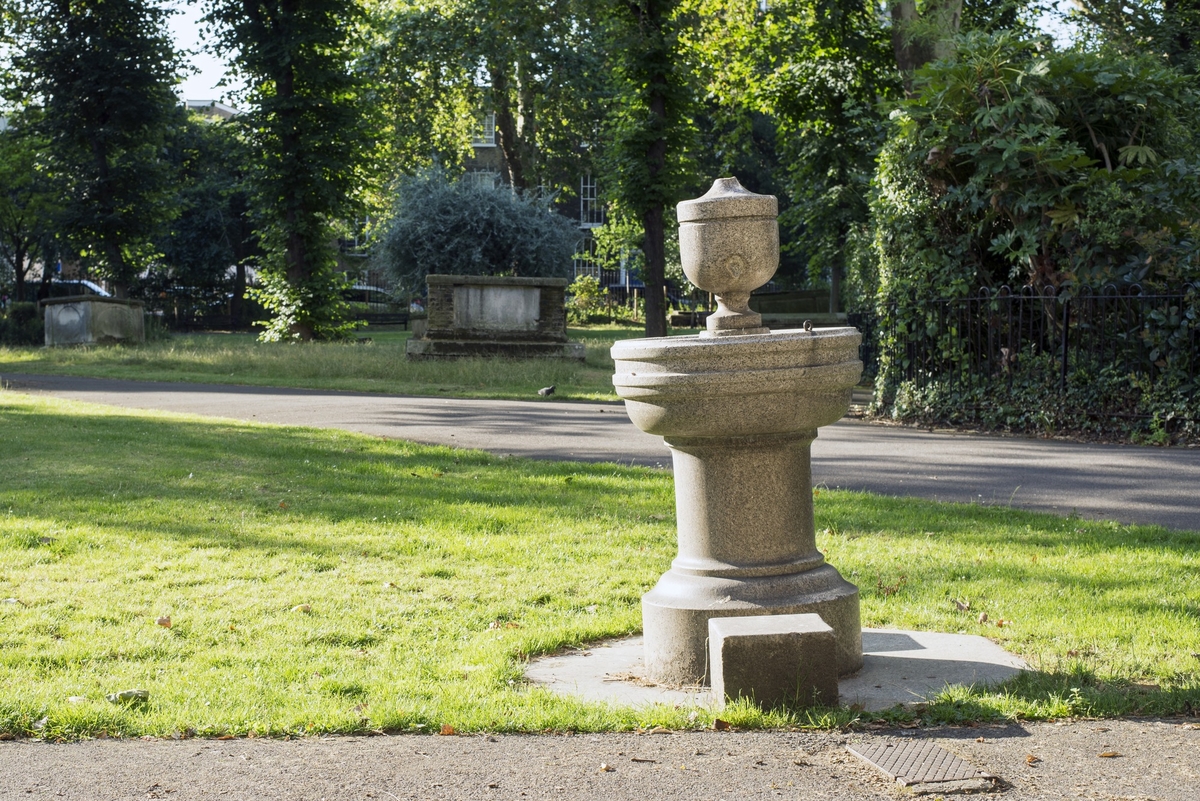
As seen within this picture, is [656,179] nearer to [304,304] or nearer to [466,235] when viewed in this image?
[304,304]

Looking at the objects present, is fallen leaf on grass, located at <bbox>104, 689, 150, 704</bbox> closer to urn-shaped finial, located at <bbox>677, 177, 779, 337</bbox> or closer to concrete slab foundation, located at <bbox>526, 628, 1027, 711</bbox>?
Answer: concrete slab foundation, located at <bbox>526, 628, 1027, 711</bbox>

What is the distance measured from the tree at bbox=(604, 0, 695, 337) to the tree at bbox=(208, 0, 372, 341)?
7777 mm

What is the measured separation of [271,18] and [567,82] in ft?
35.9

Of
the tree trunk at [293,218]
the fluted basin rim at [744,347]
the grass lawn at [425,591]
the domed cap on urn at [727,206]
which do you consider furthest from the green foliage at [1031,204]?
the tree trunk at [293,218]

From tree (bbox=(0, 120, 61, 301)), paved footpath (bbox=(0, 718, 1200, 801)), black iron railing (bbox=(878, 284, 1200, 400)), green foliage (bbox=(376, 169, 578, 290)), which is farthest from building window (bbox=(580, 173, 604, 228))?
paved footpath (bbox=(0, 718, 1200, 801))

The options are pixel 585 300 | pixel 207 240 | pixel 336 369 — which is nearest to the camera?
pixel 336 369

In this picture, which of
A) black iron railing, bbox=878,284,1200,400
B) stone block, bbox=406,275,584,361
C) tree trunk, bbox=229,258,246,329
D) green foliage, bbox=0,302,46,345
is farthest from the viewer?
tree trunk, bbox=229,258,246,329

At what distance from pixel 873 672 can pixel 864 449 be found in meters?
6.63

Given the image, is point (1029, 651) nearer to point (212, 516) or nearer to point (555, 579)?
point (555, 579)

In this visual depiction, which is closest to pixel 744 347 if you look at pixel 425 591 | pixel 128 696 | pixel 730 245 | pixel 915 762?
pixel 730 245

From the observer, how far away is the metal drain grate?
3422 millimetres

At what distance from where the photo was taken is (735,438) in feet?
15.1

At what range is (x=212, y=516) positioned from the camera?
7660 mm

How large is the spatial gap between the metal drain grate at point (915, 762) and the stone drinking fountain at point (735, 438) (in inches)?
32.9
